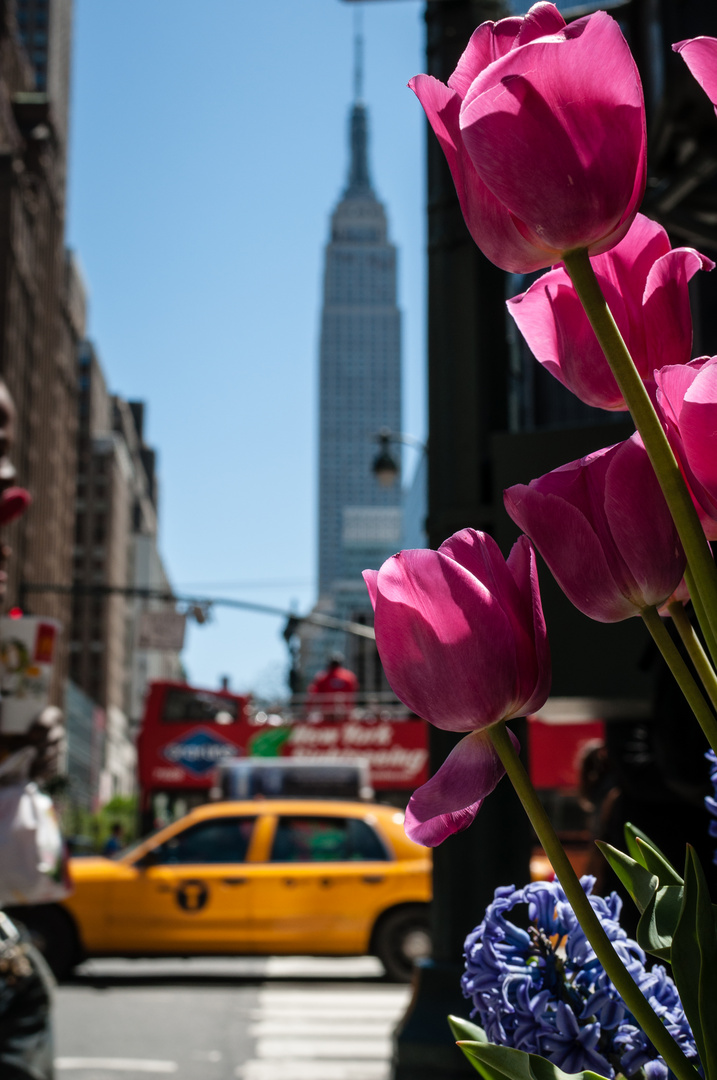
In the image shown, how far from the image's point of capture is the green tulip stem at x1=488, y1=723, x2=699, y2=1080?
657 millimetres

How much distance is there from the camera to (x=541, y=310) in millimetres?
808

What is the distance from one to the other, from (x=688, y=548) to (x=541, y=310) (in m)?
0.26

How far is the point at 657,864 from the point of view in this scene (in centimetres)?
80

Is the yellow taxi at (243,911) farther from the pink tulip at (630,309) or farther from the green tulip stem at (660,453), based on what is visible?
the green tulip stem at (660,453)

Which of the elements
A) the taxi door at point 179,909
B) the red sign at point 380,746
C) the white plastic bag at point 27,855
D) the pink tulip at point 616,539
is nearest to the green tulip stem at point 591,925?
the pink tulip at point 616,539

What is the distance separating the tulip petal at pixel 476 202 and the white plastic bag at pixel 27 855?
282 cm

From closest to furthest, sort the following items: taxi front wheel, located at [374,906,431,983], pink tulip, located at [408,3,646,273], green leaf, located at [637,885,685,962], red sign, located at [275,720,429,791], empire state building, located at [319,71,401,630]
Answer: pink tulip, located at [408,3,646,273], green leaf, located at [637,885,685,962], taxi front wheel, located at [374,906,431,983], red sign, located at [275,720,429,791], empire state building, located at [319,71,401,630]

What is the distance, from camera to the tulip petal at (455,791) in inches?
26.0

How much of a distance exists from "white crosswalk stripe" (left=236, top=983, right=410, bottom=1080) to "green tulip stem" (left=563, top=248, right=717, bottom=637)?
23.6ft

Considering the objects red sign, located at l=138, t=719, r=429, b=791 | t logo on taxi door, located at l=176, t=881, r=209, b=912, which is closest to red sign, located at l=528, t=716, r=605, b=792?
red sign, located at l=138, t=719, r=429, b=791

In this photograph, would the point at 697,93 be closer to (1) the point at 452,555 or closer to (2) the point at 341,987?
(1) the point at 452,555

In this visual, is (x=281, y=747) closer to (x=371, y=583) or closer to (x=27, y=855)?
(x=27, y=855)

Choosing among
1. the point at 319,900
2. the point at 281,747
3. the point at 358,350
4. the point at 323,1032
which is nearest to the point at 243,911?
the point at 319,900

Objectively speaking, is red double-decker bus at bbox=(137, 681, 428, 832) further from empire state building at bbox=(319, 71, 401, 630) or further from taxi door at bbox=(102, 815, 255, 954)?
empire state building at bbox=(319, 71, 401, 630)
